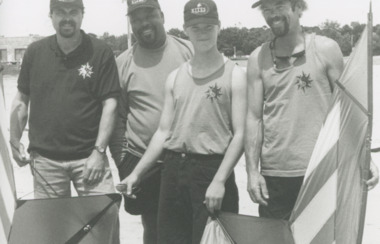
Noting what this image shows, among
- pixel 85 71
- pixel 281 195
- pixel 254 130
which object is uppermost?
pixel 85 71

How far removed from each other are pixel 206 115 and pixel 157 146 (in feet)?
1.46

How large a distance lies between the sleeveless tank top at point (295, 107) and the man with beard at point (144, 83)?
34.6 inches

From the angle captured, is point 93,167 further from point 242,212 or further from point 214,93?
point 242,212

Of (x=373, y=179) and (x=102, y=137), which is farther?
(x=102, y=137)

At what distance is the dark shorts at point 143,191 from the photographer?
4508mm

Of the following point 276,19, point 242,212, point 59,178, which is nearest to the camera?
point 276,19

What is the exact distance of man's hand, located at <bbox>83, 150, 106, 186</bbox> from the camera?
4.28m

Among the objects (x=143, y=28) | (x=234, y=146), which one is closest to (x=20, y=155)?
(x=143, y=28)

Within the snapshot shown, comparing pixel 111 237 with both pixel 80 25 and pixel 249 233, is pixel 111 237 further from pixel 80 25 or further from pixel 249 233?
pixel 80 25

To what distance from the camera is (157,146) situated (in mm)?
3951

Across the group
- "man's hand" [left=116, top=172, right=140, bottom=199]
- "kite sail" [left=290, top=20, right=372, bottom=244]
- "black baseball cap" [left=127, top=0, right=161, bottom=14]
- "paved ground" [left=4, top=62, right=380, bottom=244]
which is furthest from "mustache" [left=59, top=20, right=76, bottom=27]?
"paved ground" [left=4, top=62, right=380, bottom=244]

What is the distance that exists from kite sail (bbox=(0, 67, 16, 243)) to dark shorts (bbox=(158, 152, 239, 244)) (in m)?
0.93

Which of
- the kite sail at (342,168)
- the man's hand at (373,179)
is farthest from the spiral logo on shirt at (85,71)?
the man's hand at (373,179)

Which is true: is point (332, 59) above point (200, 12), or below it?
below
